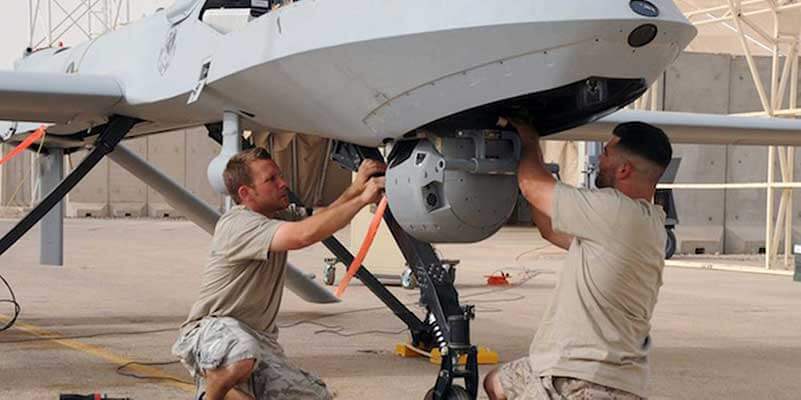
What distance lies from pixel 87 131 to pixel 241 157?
14.7 ft

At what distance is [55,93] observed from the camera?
23.2 ft

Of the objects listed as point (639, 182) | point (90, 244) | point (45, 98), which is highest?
point (45, 98)

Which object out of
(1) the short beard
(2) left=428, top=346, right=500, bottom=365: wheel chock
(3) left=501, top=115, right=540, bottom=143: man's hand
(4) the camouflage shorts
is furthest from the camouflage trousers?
(2) left=428, top=346, right=500, bottom=365: wheel chock

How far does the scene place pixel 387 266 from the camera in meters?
13.9

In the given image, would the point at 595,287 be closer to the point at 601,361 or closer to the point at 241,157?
the point at 601,361

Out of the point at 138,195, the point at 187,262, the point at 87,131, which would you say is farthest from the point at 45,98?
the point at 138,195

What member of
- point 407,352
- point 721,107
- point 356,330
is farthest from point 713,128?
point 721,107

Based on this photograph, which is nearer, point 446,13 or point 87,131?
point 446,13

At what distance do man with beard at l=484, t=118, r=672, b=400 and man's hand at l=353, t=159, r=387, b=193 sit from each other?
3.63ft

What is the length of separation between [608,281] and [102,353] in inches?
202

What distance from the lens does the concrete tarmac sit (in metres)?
6.80

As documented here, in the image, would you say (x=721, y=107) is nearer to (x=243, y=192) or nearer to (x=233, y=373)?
(x=243, y=192)

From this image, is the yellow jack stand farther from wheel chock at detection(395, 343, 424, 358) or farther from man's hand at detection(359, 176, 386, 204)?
man's hand at detection(359, 176, 386, 204)

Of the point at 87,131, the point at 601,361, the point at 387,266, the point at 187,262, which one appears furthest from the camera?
the point at 187,262
